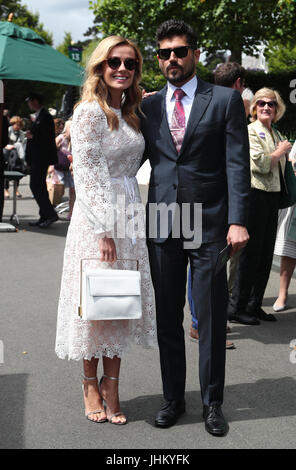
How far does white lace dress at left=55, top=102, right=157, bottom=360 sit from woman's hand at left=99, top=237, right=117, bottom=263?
40 mm

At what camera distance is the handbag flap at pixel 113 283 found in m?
3.48

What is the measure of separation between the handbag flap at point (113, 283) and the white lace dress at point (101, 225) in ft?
0.41

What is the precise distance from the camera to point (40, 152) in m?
11.9

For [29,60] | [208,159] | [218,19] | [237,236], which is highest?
[218,19]

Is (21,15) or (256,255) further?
(21,15)

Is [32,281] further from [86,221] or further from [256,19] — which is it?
[256,19]

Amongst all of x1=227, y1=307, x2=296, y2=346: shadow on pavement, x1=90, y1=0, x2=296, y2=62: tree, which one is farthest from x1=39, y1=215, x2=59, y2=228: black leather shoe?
x1=90, y1=0, x2=296, y2=62: tree

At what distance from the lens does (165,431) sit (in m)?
3.65

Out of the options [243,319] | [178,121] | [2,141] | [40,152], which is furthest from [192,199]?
[40,152]

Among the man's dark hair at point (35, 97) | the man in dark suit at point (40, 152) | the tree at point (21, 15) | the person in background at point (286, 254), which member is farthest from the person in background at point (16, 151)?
the tree at point (21, 15)

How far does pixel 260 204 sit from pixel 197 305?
7.71 feet

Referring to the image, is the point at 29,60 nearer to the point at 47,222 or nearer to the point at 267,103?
the point at 47,222

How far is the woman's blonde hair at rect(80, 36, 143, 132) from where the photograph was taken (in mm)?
3531

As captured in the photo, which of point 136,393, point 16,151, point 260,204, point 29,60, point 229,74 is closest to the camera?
point 136,393
